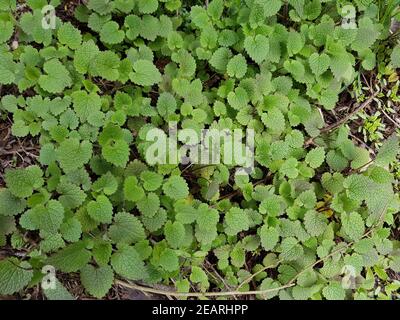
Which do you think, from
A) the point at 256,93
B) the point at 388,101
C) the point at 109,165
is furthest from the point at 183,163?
the point at 388,101

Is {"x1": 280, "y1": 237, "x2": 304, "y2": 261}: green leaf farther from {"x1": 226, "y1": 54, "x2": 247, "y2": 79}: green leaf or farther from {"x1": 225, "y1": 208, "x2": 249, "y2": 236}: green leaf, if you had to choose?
{"x1": 226, "y1": 54, "x2": 247, "y2": 79}: green leaf

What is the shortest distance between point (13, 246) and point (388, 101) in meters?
1.96

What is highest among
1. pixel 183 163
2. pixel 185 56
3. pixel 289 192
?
pixel 185 56

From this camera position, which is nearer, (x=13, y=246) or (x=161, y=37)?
(x=13, y=246)

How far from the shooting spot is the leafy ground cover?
75.2 inches

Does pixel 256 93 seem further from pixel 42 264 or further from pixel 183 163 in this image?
pixel 42 264

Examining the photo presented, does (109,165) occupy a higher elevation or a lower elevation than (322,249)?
higher

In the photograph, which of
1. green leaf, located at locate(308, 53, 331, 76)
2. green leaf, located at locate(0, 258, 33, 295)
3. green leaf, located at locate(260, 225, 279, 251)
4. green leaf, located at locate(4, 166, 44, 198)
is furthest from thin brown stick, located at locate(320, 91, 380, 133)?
green leaf, located at locate(0, 258, 33, 295)

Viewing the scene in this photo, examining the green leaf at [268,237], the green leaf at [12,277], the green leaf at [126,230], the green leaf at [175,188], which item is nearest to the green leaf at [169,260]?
the green leaf at [126,230]

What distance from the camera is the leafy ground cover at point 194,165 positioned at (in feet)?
6.27

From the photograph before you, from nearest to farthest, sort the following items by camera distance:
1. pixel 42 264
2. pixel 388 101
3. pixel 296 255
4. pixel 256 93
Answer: pixel 42 264, pixel 296 255, pixel 256 93, pixel 388 101

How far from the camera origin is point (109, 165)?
79.6 inches

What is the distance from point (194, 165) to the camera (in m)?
2.12

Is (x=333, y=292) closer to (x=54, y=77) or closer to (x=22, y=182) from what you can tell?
(x=22, y=182)
